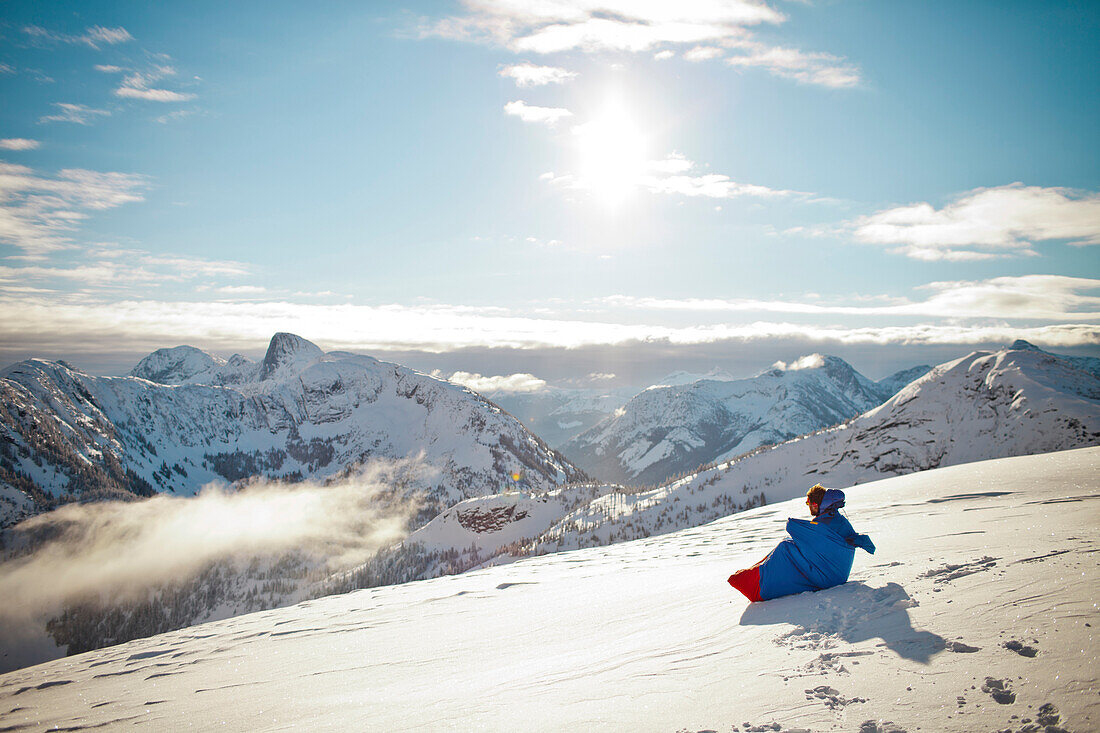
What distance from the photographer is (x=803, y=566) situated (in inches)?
280

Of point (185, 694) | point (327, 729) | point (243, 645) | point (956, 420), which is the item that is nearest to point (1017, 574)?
point (327, 729)

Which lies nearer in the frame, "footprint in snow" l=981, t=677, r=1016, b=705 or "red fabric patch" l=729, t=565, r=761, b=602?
"footprint in snow" l=981, t=677, r=1016, b=705

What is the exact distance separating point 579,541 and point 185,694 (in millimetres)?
34582

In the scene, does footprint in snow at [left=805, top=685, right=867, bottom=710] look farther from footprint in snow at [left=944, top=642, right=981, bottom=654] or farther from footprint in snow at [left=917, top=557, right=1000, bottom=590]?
footprint in snow at [left=917, top=557, right=1000, bottom=590]

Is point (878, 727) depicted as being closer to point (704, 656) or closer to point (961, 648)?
point (961, 648)

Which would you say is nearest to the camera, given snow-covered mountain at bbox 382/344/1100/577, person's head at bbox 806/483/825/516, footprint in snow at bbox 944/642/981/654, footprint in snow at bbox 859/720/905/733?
footprint in snow at bbox 859/720/905/733

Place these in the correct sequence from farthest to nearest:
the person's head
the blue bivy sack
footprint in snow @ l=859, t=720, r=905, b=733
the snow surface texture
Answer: the person's head → the blue bivy sack → the snow surface texture → footprint in snow @ l=859, t=720, r=905, b=733

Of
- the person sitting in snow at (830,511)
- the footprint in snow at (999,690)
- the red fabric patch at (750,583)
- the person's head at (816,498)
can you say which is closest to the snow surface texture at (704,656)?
the footprint in snow at (999,690)

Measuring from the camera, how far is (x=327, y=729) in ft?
16.7

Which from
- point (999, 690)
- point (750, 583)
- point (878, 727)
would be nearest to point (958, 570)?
point (750, 583)

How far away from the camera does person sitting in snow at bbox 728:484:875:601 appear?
23.0ft

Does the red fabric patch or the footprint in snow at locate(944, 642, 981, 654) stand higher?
the footprint in snow at locate(944, 642, 981, 654)

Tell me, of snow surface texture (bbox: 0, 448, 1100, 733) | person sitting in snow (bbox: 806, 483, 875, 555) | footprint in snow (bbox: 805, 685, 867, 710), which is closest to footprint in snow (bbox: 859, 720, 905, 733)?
snow surface texture (bbox: 0, 448, 1100, 733)

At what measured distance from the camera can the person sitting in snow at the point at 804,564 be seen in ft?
23.0
